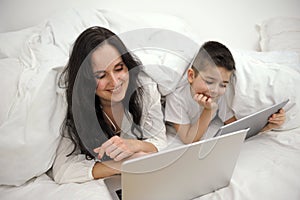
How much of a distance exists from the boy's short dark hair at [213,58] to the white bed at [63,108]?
0.06 meters

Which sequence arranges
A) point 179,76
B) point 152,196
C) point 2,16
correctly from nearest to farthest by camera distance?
point 152,196
point 179,76
point 2,16

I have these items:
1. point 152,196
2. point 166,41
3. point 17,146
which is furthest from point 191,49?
point 17,146

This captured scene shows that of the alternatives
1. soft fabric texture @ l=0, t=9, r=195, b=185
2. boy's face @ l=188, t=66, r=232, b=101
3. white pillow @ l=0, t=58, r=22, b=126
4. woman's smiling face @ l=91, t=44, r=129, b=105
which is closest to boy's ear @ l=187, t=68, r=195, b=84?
boy's face @ l=188, t=66, r=232, b=101

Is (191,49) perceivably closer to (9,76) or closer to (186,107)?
(186,107)

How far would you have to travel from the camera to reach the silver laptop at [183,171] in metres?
0.61

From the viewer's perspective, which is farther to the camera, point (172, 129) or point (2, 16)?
point (2, 16)

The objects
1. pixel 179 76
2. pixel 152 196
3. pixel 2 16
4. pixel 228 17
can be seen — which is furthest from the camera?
pixel 228 17

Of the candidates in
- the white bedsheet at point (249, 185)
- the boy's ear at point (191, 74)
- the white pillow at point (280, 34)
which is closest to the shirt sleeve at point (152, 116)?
the boy's ear at point (191, 74)

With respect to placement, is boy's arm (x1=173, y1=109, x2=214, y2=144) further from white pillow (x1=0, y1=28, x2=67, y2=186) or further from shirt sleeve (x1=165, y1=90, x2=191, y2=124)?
white pillow (x1=0, y1=28, x2=67, y2=186)

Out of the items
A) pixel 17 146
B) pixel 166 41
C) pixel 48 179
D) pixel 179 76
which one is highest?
pixel 166 41

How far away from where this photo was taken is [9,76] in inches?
34.1

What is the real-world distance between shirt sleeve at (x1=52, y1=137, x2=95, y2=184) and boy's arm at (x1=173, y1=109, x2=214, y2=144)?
1.13 ft

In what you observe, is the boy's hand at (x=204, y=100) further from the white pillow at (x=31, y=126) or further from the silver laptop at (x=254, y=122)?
the white pillow at (x=31, y=126)

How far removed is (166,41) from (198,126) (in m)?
0.34
